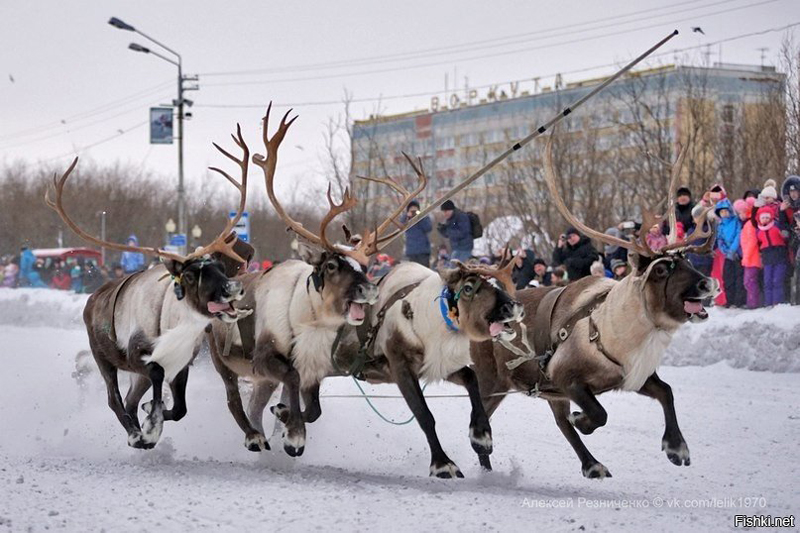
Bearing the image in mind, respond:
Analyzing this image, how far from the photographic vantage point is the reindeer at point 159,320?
29.9 feet

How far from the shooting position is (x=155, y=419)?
30.0 feet

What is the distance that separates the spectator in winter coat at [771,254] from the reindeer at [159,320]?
7387mm

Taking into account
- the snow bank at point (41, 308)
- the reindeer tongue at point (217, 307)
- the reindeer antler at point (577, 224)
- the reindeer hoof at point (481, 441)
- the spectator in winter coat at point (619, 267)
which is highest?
the reindeer antler at point (577, 224)

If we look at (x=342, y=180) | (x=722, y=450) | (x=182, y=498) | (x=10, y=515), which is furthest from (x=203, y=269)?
(x=342, y=180)

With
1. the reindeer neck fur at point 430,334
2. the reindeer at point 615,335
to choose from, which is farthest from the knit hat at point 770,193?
the reindeer neck fur at point 430,334

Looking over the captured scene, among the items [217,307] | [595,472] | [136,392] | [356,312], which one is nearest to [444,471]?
[595,472]

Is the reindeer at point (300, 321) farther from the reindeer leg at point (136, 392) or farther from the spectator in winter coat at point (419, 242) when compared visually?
the spectator in winter coat at point (419, 242)

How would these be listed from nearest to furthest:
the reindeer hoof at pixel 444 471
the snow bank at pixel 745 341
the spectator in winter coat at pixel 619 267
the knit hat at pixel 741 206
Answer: the reindeer hoof at pixel 444 471 → the spectator in winter coat at pixel 619 267 → the snow bank at pixel 745 341 → the knit hat at pixel 741 206

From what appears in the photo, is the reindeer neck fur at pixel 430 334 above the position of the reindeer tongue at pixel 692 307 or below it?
below

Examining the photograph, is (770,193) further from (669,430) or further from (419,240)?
(669,430)

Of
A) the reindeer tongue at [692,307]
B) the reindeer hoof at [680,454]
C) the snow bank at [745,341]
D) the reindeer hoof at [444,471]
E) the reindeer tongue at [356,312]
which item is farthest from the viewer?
the snow bank at [745,341]

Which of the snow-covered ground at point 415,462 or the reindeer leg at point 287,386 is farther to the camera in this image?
the reindeer leg at point 287,386

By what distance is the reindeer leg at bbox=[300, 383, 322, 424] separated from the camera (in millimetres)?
8828

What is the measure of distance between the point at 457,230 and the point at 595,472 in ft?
16.9
